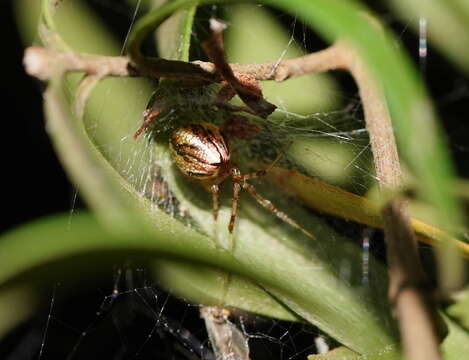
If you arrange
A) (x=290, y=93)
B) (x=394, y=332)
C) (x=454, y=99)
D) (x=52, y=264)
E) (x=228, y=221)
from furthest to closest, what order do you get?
(x=454, y=99), (x=290, y=93), (x=228, y=221), (x=394, y=332), (x=52, y=264)

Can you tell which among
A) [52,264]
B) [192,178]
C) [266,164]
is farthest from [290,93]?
[52,264]

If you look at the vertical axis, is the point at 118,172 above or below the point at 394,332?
above

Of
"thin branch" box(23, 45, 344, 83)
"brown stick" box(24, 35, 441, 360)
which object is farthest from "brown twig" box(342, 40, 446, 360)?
"thin branch" box(23, 45, 344, 83)

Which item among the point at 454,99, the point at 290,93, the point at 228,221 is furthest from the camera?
the point at 454,99

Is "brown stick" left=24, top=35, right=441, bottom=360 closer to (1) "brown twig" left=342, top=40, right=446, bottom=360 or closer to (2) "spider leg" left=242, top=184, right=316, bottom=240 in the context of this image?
(1) "brown twig" left=342, top=40, right=446, bottom=360

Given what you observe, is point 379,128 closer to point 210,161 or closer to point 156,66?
point 156,66

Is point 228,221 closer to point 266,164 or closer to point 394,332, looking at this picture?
point 266,164
